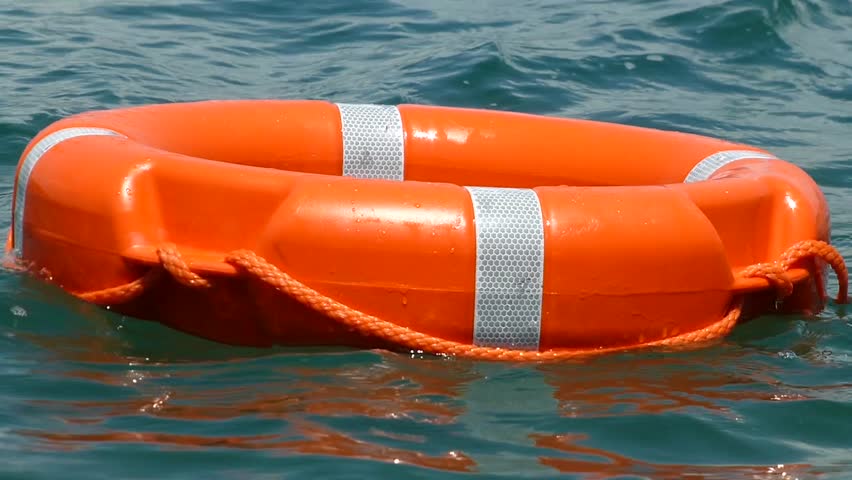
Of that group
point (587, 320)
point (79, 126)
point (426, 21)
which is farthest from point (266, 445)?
point (426, 21)

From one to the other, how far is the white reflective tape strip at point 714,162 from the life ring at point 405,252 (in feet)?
1.15

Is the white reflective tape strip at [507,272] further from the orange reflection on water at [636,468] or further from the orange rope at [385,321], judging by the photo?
the orange reflection on water at [636,468]

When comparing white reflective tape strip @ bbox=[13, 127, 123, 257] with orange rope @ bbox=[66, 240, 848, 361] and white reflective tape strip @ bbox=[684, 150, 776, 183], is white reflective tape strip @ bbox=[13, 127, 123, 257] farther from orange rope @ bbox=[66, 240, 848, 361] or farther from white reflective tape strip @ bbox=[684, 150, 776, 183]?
white reflective tape strip @ bbox=[684, 150, 776, 183]

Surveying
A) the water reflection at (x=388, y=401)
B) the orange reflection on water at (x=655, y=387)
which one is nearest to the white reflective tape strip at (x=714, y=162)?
the water reflection at (x=388, y=401)

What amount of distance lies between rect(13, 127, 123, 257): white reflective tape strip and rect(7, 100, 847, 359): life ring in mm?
11

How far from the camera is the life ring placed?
3441 millimetres

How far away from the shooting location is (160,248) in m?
3.46

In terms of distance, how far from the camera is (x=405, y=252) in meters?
3.43

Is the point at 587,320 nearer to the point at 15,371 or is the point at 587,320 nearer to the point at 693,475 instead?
the point at 693,475

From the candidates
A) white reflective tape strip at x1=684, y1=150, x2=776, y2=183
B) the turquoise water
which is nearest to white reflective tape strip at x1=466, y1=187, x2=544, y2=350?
the turquoise water

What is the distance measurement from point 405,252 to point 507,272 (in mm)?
268

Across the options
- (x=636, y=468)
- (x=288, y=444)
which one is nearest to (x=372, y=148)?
(x=288, y=444)

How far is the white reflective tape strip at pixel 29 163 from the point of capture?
3.82 metres

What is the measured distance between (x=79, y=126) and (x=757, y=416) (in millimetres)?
2077
